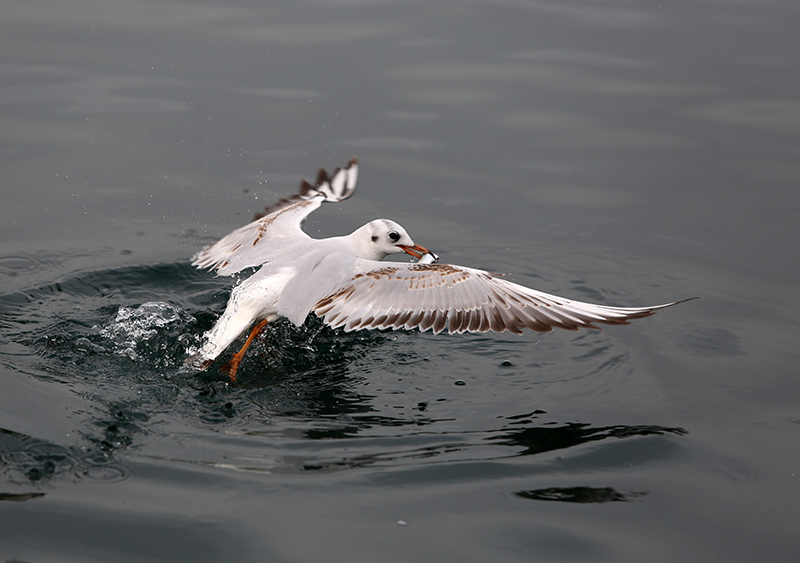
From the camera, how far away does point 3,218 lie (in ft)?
26.3

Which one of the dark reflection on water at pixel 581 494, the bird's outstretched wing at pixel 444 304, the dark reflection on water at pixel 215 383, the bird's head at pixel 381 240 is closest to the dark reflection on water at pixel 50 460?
the dark reflection on water at pixel 215 383

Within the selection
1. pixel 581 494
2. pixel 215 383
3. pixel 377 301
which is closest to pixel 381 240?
pixel 377 301

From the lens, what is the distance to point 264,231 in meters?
7.26

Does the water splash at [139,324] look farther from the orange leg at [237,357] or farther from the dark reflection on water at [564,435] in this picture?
the dark reflection on water at [564,435]

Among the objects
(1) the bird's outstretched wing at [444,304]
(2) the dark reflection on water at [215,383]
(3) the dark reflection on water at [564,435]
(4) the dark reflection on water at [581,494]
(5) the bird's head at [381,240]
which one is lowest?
(4) the dark reflection on water at [581,494]

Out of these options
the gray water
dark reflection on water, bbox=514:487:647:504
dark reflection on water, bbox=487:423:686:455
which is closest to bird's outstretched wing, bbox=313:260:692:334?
the gray water

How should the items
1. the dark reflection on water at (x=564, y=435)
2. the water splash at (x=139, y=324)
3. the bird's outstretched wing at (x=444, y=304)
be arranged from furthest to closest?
the water splash at (x=139, y=324), the bird's outstretched wing at (x=444, y=304), the dark reflection on water at (x=564, y=435)

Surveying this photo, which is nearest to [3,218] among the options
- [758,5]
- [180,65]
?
[180,65]

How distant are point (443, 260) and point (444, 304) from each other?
172cm

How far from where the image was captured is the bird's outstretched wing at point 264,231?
22.4 feet

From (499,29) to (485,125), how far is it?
2.88 m

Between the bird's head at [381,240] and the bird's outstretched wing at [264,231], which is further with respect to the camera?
the bird's head at [381,240]

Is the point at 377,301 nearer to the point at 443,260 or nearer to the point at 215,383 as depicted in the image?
the point at 215,383

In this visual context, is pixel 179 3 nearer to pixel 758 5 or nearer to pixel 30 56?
pixel 30 56
